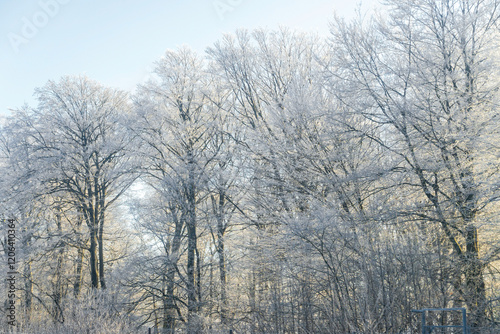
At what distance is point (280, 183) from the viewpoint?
40.4ft

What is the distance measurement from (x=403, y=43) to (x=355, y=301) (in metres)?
7.12

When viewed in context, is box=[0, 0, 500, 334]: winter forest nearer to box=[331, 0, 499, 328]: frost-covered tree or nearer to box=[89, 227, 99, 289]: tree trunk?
box=[331, 0, 499, 328]: frost-covered tree

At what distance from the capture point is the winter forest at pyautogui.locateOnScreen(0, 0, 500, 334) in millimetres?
9000

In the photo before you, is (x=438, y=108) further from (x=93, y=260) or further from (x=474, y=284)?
(x=93, y=260)

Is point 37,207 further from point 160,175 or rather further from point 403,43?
point 403,43

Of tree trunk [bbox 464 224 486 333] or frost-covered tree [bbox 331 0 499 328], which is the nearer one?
tree trunk [bbox 464 224 486 333]

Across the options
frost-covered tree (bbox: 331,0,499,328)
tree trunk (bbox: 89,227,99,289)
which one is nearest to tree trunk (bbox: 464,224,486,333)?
frost-covered tree (bbox: 331,0,499,328)

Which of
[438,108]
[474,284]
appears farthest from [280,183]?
[474,284]

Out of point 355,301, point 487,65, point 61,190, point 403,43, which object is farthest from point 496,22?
point 61,190

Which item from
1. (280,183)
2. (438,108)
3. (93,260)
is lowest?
(93,260)

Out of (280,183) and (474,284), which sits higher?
(280,183)

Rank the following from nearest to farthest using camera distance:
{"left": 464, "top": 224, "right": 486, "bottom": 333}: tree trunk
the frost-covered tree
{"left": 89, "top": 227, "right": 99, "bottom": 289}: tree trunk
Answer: {"left": 464, "top": 224, "right": 486, "bottom": 333}: tree trunk
the frost-covered tree
{"left": 89, "top": 227, "right": 99, "bottom": 289}: tree trunk

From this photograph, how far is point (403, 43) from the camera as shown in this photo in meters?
11.2

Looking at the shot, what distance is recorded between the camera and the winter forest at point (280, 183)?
29.5 feet
